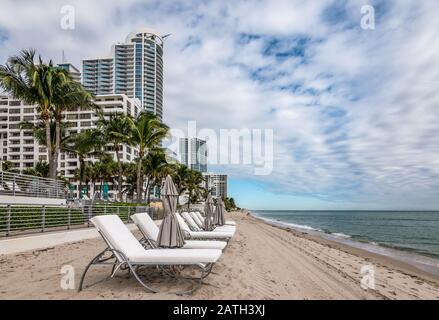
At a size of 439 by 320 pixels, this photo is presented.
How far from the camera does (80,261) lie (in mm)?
7133

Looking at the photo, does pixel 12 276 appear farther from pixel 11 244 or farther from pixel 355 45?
pixel 355 45

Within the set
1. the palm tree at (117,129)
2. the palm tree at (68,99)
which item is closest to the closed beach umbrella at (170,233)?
the palm tree at (68,99)

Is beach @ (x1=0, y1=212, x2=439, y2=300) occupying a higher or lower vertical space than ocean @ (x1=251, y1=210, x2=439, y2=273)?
higher

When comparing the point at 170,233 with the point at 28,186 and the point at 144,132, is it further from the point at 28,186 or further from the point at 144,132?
the point at 144,132

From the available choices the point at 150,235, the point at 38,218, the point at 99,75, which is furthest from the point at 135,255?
the point at 99,75

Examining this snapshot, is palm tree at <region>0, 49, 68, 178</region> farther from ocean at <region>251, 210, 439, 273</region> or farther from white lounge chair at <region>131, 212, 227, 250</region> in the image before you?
ocean at <region>251, 210, 439, 273</region>

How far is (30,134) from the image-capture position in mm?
82438

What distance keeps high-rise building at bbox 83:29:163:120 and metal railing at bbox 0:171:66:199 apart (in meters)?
101

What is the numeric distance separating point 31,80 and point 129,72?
106813 millimetres

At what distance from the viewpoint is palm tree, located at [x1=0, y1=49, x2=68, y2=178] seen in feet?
58.9

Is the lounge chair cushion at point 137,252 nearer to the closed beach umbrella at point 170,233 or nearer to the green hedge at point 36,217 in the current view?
the closed beach umbrella at point 170,233

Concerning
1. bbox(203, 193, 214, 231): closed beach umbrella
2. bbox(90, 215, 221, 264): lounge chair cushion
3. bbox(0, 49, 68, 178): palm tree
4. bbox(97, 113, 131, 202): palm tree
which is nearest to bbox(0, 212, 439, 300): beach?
bbox(90, 215, 221, 264): lounge chair cushion
